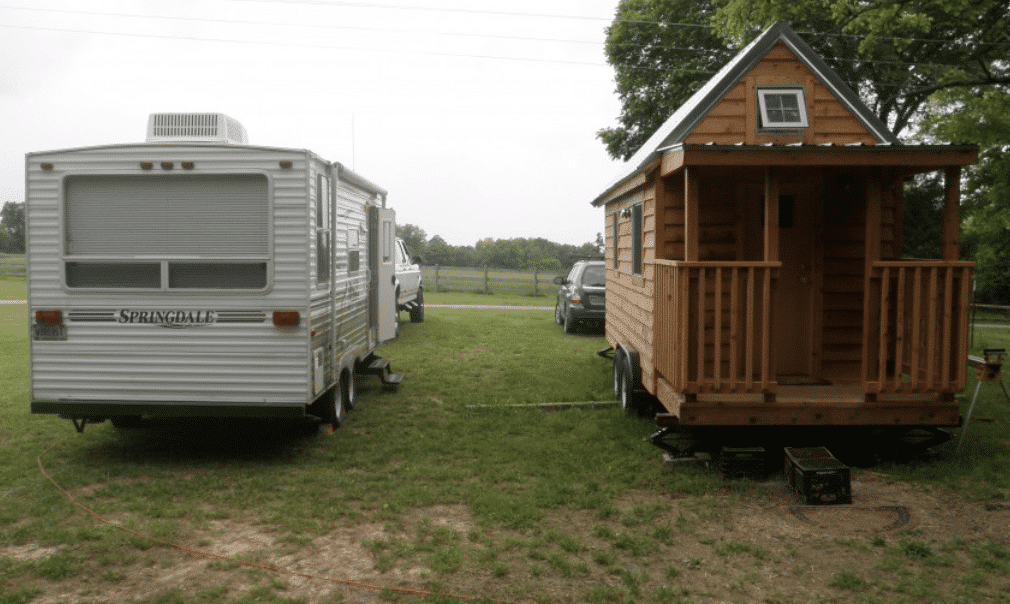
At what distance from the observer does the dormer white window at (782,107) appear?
773 centimetres

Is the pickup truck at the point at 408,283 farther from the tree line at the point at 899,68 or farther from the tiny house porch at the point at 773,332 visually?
the tiny house porch at the point at 773,332

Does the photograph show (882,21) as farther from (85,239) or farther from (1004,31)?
(85,239)

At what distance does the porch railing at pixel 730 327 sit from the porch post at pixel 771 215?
13 cm

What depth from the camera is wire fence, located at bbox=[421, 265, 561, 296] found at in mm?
30031

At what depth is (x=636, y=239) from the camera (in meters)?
9.17

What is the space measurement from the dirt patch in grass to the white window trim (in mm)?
3760

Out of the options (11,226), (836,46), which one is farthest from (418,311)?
(11,226)

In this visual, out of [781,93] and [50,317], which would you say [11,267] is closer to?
[50,317]

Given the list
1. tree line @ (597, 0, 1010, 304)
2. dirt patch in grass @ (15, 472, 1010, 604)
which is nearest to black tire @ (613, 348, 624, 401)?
dirt patch in grass @ (15, 472, 1010, 604)

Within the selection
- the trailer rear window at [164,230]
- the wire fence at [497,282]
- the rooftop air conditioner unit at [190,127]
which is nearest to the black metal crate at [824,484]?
the trailer rear window at [164,230]

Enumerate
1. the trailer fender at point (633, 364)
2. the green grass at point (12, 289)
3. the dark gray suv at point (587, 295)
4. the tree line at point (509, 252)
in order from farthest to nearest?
the tree line at point (509, 252), the green grass at point (12, 289), the dark gray suv at point (587, 295), the trailer fender at point (633, 364)

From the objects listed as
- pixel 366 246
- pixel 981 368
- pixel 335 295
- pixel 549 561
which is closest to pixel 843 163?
pixel 981 368

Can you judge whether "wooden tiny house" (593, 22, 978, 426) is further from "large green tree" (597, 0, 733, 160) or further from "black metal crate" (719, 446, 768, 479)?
"large green tree" (597, 0, 733, 160)

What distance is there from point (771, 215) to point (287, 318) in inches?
156
